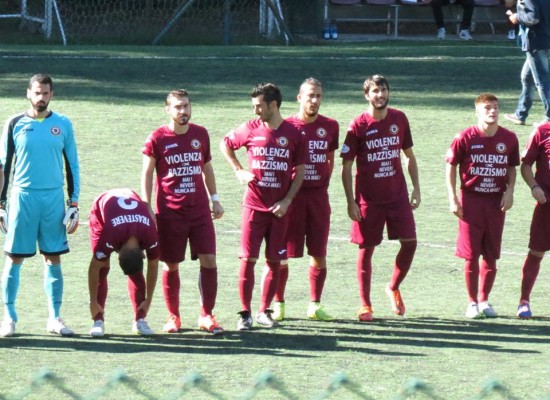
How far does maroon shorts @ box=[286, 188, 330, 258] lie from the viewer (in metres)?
8.62

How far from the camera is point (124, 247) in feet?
25.5

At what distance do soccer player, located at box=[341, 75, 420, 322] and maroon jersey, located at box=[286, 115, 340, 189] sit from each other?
135 millimetres

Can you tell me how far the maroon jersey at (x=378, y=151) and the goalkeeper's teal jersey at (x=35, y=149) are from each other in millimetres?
2038

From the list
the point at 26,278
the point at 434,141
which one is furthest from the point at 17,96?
the point at 26,278

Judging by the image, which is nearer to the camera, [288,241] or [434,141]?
[288,241]

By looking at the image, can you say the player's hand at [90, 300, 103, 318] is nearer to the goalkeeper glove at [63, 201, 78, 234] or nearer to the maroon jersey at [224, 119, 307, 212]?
the goalkeeper glove at [63, 201, 78, 234]

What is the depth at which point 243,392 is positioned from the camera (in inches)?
269

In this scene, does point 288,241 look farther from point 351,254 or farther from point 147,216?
point 351,254

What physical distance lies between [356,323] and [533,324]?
1.27 m

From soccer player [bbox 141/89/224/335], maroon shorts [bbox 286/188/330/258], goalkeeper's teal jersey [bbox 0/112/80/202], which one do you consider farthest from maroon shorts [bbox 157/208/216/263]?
goalkeeper's teal jersey [bbox 0/112/80/202]

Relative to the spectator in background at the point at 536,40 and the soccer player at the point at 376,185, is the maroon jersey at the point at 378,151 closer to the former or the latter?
the soccer player at the point at 376,185

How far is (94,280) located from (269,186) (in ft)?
4.47

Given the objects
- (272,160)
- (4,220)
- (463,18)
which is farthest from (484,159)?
(463,18)

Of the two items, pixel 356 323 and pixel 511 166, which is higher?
pixel 511 166
